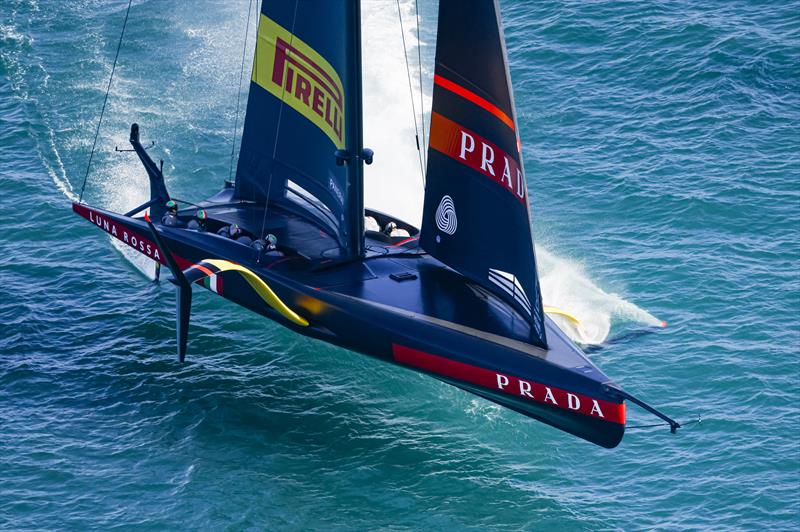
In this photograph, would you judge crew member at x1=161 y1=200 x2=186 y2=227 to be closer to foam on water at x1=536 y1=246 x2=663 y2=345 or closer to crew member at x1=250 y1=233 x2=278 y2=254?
crew member at x1=250 y1=233 x2=278 y2=254

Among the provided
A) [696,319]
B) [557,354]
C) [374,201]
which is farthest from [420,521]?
[374,201]

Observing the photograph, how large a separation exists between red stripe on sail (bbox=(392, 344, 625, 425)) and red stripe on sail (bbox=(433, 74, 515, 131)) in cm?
429

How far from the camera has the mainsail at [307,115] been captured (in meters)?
23.6

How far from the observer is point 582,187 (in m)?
32.3

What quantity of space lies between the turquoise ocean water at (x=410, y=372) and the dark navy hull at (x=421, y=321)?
1.84 m

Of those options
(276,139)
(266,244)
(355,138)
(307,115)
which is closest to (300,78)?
(307,115)

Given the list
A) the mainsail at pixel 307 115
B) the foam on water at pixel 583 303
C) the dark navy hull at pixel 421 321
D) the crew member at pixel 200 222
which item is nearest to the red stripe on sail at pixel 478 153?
the mainsail at pixel 307 115

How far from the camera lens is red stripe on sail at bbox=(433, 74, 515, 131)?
20969 millimetres

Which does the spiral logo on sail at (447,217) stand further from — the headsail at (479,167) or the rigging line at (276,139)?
the rigging line at (276,139)

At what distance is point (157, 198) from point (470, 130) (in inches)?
A: 341

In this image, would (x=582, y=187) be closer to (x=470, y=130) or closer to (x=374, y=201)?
(x=374, y=201)

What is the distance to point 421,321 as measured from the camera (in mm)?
22125

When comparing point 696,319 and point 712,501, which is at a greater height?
point 696,319

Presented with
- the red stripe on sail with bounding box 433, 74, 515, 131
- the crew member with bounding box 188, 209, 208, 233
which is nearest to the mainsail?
the crew member with bounding box 188, 209, 208, 233
